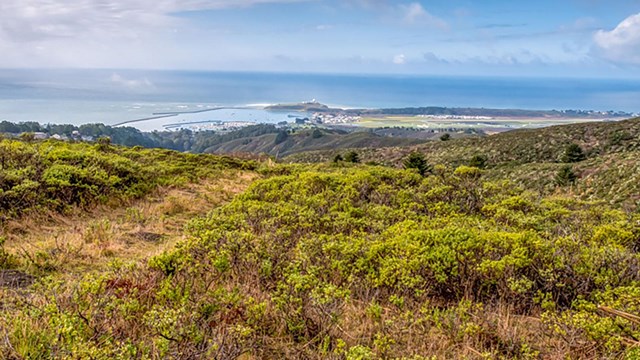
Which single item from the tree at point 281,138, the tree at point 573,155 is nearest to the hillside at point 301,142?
the tree at point 281,138

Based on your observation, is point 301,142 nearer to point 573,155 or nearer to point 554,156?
point 554,156

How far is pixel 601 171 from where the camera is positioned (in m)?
19.3

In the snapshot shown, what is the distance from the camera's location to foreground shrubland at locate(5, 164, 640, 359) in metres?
2.67

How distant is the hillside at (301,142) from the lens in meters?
106

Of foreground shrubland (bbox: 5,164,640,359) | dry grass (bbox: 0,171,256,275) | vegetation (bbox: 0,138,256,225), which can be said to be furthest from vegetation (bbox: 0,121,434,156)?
foreground shrubland (bbox: 5,164,640,359)

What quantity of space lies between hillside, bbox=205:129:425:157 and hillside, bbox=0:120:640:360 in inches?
3814

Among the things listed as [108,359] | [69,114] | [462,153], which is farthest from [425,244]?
[69,114]

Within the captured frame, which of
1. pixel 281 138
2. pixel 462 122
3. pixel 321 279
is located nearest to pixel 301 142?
pixel 281 138

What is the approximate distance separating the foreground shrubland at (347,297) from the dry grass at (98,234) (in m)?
1.22

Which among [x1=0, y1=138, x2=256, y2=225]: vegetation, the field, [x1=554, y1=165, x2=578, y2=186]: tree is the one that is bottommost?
[x1=554, y1=165, x2=578, y2=186]: tree

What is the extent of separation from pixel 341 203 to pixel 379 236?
1.57m

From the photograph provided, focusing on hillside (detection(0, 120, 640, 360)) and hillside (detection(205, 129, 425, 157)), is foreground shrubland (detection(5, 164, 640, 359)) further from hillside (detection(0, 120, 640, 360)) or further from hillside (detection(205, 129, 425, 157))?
hillside (detection(205, 129, 425, 157))

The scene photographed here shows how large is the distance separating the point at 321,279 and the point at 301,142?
4504 inches

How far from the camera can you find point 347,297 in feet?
10.1
